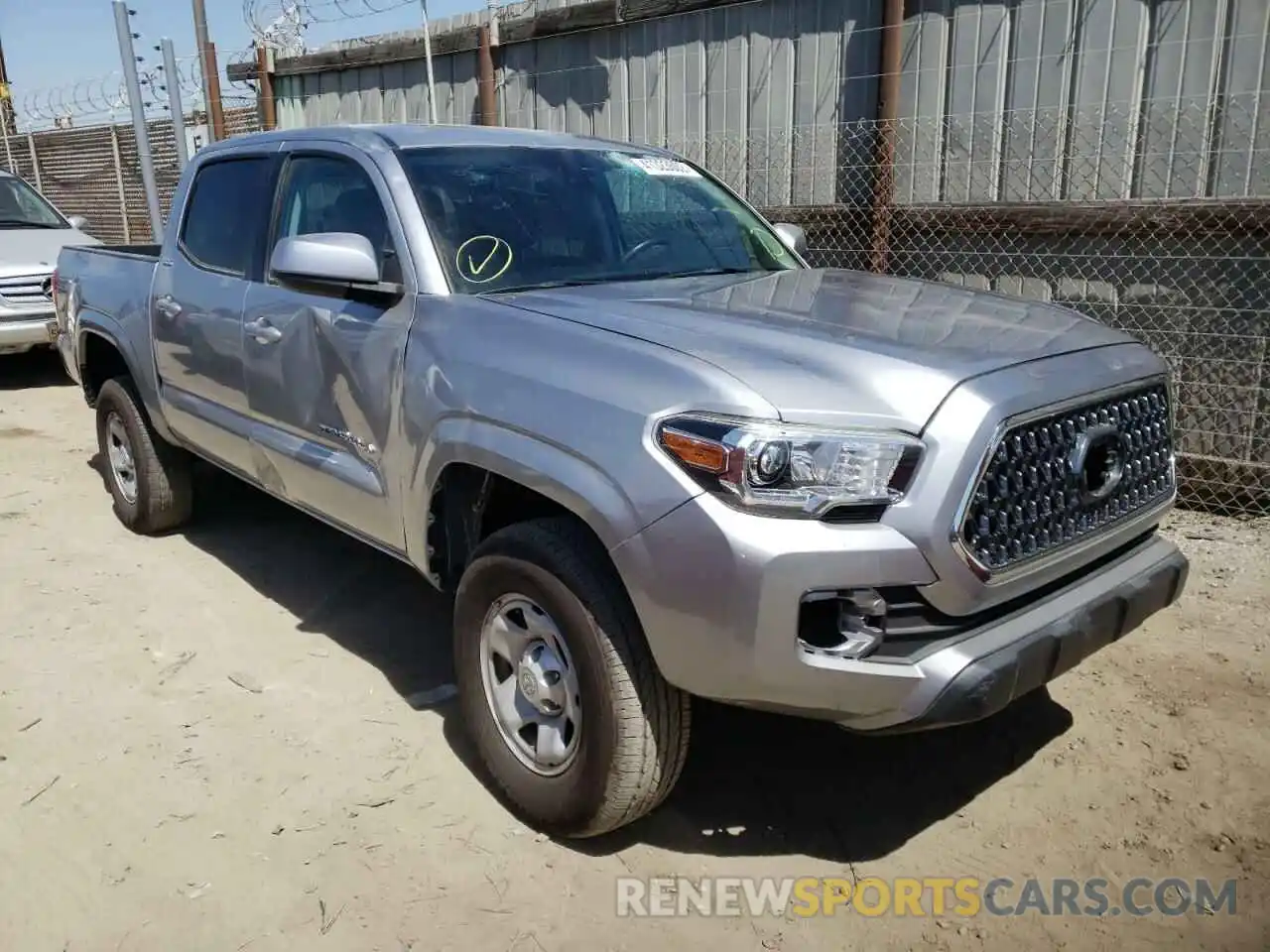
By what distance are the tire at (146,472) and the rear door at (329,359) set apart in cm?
141

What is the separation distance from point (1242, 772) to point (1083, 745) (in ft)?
1.50

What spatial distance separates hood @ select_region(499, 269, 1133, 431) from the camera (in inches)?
92.6

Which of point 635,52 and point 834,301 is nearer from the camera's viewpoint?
point 834,301

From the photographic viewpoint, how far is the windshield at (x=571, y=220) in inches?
131

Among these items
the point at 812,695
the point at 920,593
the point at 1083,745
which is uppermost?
the point at 920,593

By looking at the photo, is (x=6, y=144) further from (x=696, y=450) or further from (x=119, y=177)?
(x=696, y=450)

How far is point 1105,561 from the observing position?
2852mm

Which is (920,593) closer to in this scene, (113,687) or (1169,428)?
(1169,428)

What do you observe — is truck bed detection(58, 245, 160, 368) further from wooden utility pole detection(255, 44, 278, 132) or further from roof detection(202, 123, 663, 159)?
wooden utility pole detection(255, 44, 278, 132)

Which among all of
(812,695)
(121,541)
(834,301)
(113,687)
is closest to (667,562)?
(812,695)

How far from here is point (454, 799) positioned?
3.15 m

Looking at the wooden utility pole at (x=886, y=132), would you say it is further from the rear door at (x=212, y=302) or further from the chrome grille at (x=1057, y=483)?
the rear door at (x=212, y=302)

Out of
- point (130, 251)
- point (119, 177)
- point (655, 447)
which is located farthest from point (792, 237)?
point (119, 177)

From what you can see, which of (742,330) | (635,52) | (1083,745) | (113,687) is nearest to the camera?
(742,330)
